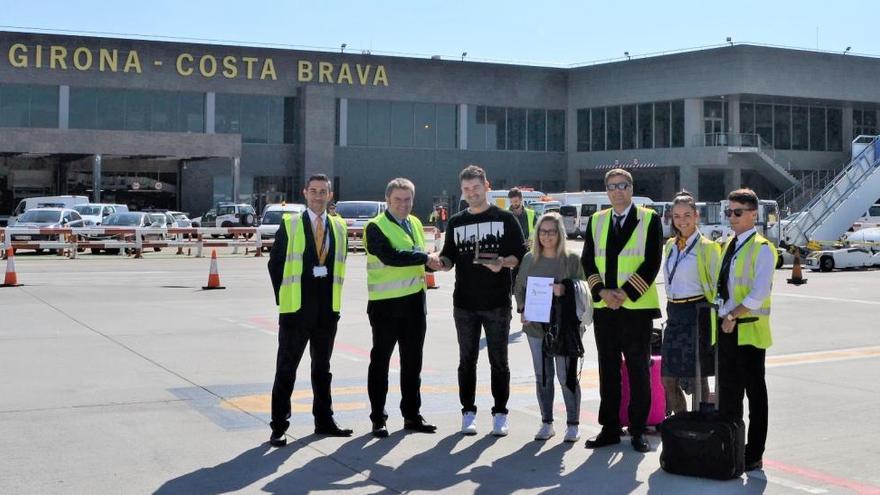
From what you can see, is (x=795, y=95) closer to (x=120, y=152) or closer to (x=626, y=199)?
(x=120, y=152)

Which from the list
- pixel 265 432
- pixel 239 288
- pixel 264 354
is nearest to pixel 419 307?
pixel 265 432

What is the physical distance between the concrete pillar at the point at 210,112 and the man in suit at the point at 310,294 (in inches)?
2117

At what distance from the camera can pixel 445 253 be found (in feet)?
26.5

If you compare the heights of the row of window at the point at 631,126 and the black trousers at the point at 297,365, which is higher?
the row of window at the point at 631,126

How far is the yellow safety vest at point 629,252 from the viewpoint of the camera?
7398 millimetres

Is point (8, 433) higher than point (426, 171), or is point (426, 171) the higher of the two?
point (426, 171)

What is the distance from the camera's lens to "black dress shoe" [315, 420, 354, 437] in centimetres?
779

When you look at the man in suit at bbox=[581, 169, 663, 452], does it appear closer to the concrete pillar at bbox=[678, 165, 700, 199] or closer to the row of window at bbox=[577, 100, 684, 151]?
the concrete pillar at bbox=[678, 165, 700, 199]

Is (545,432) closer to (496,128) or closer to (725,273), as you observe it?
(725,273)

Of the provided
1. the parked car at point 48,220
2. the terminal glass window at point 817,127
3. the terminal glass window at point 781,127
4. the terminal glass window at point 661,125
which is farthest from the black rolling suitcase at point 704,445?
the terminal glass window at point 817,127

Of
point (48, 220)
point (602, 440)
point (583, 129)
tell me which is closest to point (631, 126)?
point (583, 129)

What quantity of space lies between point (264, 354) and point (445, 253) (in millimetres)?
4444

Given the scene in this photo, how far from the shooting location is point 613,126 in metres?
66.1

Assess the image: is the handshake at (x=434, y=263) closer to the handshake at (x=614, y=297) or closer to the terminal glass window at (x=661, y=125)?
the handshake at (x=614, y=297)
